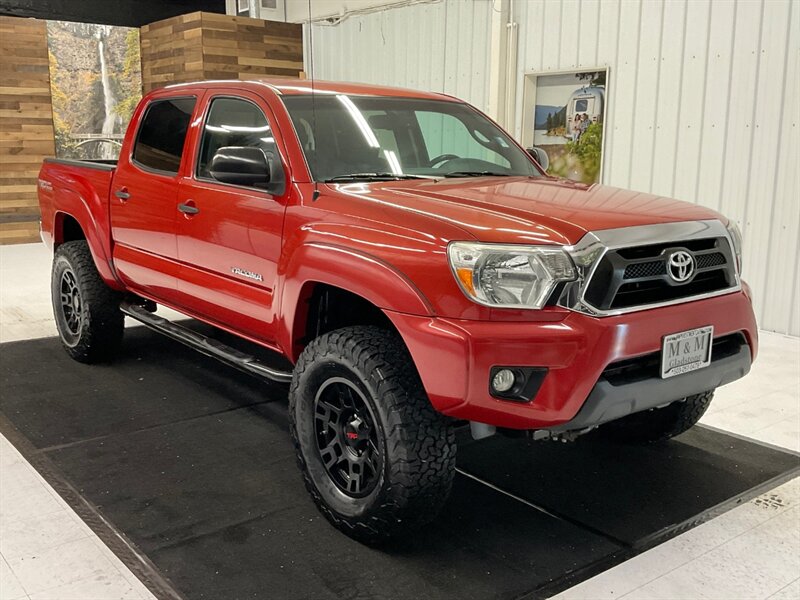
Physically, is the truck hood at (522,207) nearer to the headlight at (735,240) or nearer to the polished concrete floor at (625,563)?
the headlight at (735,240)

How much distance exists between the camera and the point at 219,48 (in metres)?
9.60

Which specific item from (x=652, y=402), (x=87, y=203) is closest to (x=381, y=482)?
(x=652, y=402)

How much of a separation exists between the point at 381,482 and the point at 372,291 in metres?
0.60

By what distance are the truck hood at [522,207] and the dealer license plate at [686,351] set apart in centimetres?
38

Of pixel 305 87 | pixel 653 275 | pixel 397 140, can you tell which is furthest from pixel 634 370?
pixel 305 87

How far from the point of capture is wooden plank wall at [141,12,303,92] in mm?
9547

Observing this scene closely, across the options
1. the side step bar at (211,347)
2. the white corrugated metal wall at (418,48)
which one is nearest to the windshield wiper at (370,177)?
the side step bar at (211,347)

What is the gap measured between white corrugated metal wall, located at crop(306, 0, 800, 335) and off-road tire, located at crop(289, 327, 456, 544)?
4184mm

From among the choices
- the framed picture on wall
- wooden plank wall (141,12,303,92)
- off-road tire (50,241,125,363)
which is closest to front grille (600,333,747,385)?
off-road tire (50,241,125,363)

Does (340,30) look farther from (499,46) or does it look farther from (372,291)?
(372,291)

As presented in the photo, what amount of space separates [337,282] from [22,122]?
8.92 metres

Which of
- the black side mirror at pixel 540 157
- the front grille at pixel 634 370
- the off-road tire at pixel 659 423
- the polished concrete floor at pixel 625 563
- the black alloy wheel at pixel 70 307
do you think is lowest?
the polished concrete floor at pixel 625 563

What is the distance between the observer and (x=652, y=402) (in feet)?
8.04

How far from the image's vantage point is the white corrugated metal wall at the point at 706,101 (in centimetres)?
557
